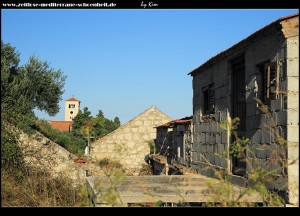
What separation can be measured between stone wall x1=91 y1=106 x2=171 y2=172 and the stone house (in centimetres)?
1132

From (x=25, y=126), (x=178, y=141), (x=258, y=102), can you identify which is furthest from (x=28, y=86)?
(x=258, y=102)

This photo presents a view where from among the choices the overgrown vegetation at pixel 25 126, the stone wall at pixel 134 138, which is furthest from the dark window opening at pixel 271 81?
the stone wall at pixel 134 138

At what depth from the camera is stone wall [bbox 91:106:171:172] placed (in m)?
23.3

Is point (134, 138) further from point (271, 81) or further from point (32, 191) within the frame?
point (271, 81)

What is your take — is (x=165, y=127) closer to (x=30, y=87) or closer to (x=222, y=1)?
(x=30, y=87)

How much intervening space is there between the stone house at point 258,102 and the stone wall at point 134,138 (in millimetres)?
11321

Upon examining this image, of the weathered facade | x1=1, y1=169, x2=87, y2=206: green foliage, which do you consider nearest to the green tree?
x1=1, y1=169, x2=87, y2=206: green foliage

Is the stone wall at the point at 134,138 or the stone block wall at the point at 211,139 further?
the stone wall at the point at 134,138

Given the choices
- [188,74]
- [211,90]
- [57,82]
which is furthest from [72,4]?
[57,82]

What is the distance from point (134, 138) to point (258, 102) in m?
16.0

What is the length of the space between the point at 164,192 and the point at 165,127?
11.2 meters

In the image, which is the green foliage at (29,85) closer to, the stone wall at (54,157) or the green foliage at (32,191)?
the stone wall at (54,157)

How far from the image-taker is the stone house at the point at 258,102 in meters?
6.80

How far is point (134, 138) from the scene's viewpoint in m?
23.7
